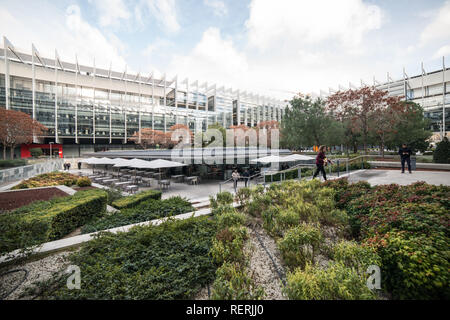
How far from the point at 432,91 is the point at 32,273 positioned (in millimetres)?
90106

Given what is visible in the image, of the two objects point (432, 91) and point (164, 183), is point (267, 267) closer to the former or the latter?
point (164, 183)

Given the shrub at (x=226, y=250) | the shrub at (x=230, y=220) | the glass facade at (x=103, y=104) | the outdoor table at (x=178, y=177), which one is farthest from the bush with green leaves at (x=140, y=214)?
the glass facade at (x=103, y=104)

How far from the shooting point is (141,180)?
16.8m

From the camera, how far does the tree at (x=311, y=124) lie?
2277 centimetres

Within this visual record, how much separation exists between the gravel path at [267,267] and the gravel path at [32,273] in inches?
144

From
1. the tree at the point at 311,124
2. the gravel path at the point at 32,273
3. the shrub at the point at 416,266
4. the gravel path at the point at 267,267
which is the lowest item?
the gravel path at the point at 267,267

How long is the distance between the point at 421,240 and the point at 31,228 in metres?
7.68

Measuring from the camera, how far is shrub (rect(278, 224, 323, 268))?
3582mm

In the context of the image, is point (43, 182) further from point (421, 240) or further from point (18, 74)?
point (18, 74)

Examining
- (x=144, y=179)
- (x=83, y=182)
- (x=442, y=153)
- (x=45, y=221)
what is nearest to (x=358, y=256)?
(x=45, y=221)

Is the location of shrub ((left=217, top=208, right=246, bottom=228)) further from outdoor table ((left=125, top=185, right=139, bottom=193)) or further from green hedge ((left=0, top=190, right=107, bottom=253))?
outdoor table ((left=125, top=185, right=139, bottom=193))

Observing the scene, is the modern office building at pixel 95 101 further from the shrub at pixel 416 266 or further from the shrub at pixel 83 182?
the shrub at pixel 416 266

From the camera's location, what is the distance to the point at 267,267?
148 inches
